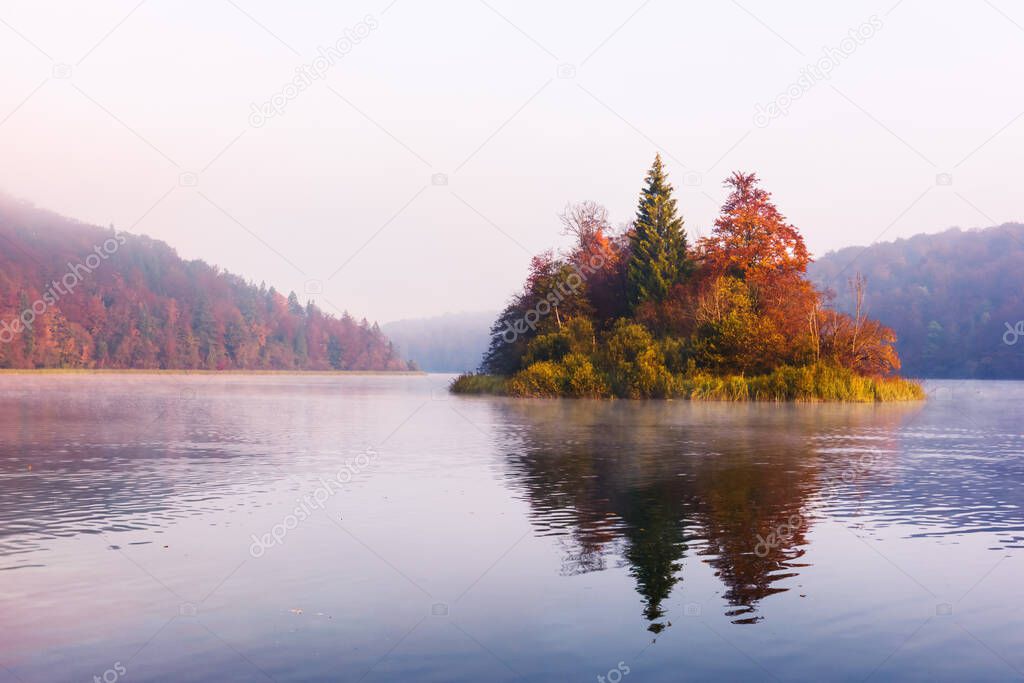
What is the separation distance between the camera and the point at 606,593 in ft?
36.1

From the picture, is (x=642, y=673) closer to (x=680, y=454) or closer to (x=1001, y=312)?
(x=680, y=454)

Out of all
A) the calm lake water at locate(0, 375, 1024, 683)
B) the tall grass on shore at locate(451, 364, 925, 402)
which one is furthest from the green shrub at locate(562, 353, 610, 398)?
the calm lake water at locate(0, 375, 1024, 683)

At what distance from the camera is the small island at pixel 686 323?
63906 millimetres

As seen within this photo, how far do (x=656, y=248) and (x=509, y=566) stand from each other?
70.0 m

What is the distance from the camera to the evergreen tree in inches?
3105

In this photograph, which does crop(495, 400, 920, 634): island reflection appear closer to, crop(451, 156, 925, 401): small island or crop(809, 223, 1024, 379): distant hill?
crop(451, 156, 925, 401): small island

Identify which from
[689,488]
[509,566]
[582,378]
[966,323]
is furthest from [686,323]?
[966,323]

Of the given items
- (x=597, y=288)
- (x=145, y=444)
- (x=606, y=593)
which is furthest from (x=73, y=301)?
(x=606, y=593)

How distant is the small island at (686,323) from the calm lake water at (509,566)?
36.5 metres

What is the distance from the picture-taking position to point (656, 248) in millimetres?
80438

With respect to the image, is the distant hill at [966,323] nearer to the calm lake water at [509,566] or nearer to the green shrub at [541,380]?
the green shrub at [541,380]

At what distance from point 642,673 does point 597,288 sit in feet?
252

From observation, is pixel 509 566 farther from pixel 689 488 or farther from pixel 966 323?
pixel 966 323

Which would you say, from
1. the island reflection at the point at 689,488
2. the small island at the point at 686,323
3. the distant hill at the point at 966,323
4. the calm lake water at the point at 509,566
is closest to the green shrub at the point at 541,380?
the small island at the point at 686,323
